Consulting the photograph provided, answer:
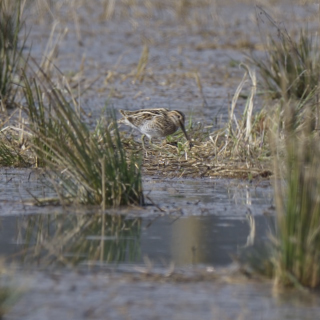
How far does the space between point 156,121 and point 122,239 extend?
11.1 ft

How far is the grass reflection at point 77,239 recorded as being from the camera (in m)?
4.88

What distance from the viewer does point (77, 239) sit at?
17.4 ft

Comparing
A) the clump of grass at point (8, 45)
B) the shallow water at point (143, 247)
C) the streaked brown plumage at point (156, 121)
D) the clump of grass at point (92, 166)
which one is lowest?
the shallow water at point (143, 247)

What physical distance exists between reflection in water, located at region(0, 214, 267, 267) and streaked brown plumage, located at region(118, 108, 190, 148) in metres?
2.79

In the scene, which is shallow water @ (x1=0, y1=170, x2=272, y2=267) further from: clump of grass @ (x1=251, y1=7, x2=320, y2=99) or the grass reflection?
clump of grass @ (x1=251, y1=7, x2=320, y2=99)

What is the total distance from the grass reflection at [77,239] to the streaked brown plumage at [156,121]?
2854mm

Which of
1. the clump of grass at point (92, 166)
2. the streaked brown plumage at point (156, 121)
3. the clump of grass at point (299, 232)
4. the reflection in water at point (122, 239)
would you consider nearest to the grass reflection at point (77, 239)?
the reflection in water at point (122, 239)

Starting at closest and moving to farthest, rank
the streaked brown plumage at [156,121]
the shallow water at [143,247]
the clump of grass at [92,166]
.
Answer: the shallow water at [143,247]
the clump of grass at [92,166]
the streaked brown plumage at [156,121]

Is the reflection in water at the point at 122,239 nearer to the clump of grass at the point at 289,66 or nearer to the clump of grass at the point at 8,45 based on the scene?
the clump of grass at the point at 289,66

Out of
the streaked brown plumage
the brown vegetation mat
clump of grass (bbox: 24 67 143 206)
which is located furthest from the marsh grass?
Result: clump of grass (bbox: 24 67 143 206)

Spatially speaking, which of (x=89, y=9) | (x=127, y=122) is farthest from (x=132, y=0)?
Result: (x=127, y=122)

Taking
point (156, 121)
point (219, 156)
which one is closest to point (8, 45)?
point (156, 121)

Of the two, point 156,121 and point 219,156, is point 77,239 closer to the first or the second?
point 219,156

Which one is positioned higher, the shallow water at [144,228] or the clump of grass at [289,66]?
the clump of grass at [289,66]
